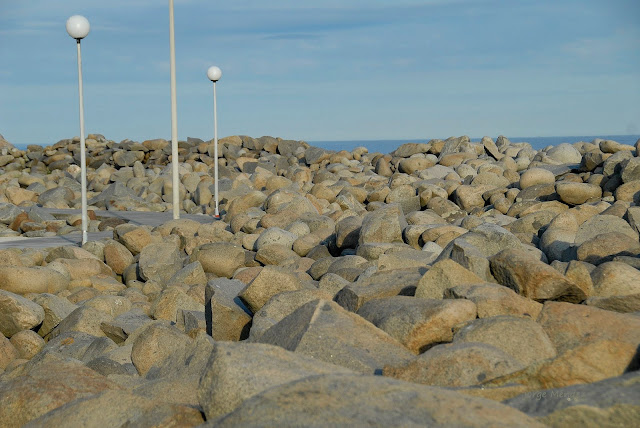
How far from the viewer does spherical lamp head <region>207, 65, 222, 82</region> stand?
18875 millimetres

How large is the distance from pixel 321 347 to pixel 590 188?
1039 cm

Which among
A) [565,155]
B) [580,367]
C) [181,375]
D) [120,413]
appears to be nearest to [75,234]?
[181,375]

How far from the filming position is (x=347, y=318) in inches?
166

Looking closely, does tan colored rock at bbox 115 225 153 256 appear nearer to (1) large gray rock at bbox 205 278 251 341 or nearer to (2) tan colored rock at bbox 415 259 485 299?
(1) large gray rock at bbox 205 278 251 341

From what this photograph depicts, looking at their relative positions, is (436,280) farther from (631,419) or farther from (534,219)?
(534,219)

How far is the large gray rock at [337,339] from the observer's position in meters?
3.84

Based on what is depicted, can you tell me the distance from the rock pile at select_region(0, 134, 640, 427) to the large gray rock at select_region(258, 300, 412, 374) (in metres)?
0.01

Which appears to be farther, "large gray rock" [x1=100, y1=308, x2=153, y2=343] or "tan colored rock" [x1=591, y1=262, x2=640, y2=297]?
"large gray rock" [x1=100, y1=308, x2=153, y2=343]

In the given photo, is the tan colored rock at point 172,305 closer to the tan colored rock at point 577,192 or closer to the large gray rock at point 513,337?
the large gray rock at point 513,337

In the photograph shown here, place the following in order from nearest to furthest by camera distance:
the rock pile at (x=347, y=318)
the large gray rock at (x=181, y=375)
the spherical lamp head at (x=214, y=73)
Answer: the rock pile at (x=347, y=318) → the large gray rock at (x=181, y=375) → the spherical lamp head at (x=214, y=73)

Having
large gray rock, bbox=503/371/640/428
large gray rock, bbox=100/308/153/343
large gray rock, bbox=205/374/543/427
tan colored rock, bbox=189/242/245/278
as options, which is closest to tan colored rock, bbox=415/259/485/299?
large gray rock, bbox=503/371/640/428

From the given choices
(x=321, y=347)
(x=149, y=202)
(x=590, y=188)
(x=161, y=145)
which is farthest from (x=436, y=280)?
(x=161, y=145)

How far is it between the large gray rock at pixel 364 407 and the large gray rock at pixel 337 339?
3.53 ft

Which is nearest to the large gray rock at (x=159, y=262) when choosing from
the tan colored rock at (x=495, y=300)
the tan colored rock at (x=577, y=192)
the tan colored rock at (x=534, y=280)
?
the tan colored rock at (x=534, y=280)
